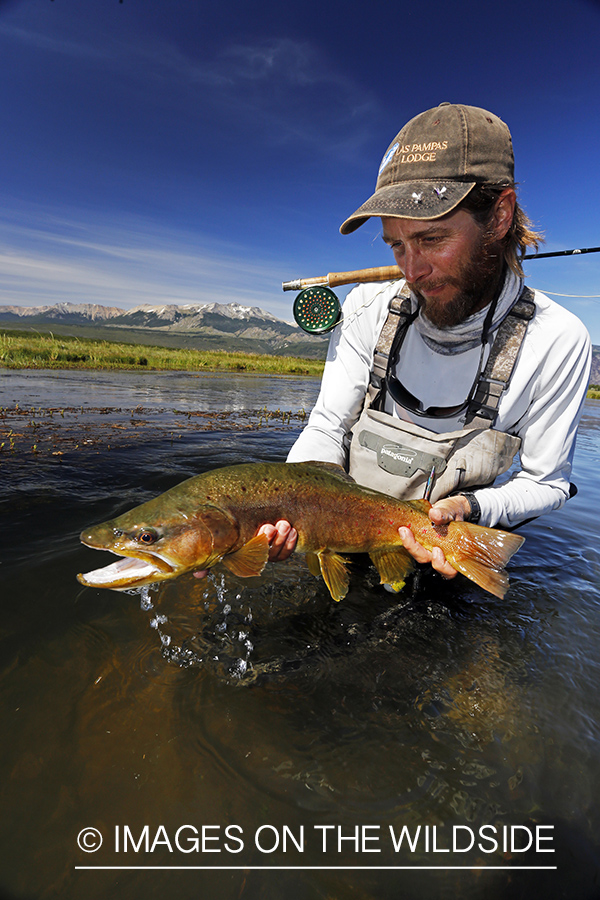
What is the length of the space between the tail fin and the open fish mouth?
1.80 metres

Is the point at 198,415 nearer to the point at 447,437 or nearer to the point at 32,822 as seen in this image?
the point at 447,437

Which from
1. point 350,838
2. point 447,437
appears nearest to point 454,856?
point 350,838

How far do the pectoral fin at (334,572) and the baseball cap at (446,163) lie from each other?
2276mm

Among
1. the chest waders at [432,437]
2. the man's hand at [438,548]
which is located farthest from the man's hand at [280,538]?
the chest waders at [432,437]

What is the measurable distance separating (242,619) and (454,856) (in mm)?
1745

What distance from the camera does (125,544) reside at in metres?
2.13

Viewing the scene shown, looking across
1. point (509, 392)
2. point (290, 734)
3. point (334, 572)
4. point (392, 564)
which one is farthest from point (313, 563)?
point (509, 392)

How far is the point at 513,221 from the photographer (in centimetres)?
296

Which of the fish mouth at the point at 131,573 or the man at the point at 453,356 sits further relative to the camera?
the man at the point at 453,356

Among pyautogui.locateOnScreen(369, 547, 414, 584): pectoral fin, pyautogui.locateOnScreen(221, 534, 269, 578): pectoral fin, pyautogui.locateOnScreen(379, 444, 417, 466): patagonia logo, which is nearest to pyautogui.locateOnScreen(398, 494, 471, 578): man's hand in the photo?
pyautogui.locateOnScreen(369, 547, 414, 584): pectoral fin

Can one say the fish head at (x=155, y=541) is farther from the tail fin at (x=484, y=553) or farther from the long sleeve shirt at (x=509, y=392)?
the tail fin at (x=484, y=553)

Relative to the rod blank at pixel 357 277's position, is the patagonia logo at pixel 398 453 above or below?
Answer: below

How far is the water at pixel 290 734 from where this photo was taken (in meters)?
1.65

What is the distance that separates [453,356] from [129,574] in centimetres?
276
